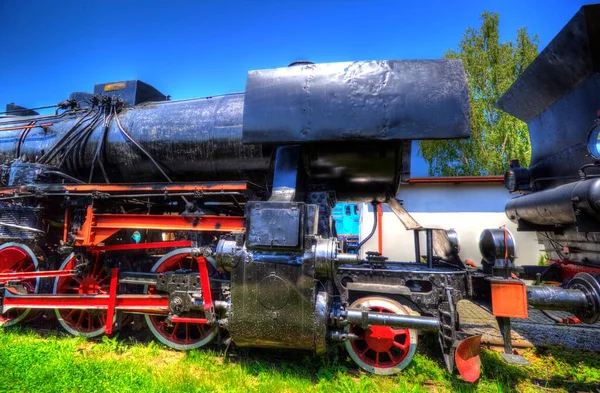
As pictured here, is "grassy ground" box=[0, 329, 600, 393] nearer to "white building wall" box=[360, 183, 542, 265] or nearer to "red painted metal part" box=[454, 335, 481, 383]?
"red painted metal part" box=[454, 335, 481, 383]

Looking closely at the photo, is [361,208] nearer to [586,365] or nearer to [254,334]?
[586,365]

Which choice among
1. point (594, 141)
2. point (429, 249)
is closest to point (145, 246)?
point (429, 249)

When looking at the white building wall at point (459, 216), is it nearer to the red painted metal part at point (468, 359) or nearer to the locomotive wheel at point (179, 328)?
the locomotive wheel at point (179, 328)

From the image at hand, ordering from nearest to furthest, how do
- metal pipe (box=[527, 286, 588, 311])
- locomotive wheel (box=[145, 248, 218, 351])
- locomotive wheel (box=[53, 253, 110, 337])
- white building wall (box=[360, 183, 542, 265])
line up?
1. metal pipe (box=[527, 286, 588, 311])
2. locomotive wheel (box=[145, 248, 218, 351])
3. locomotive wheel (box=[53, 253, 110, 337])
4. white building wall (box=[360, 183, 542, 265])

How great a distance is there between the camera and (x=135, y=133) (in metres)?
3.63

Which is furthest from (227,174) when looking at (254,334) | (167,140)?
(254,334)

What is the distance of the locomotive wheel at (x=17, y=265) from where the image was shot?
152 inches

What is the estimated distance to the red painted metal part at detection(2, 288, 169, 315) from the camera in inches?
128

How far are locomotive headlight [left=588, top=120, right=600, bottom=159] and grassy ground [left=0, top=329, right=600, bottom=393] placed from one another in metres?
2.05

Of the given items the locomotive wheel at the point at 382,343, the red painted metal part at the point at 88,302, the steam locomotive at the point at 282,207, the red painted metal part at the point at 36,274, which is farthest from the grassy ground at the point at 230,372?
the red painted metal part at the point at 36,274

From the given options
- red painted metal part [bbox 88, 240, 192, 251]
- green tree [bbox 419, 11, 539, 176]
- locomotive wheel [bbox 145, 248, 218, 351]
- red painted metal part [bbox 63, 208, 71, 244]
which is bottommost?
locomotive wheel [bbox 145, 248, 218, 351]

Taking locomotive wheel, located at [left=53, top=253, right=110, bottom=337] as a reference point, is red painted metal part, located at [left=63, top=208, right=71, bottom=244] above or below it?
above

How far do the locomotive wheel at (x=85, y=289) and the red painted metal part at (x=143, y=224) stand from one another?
488mm

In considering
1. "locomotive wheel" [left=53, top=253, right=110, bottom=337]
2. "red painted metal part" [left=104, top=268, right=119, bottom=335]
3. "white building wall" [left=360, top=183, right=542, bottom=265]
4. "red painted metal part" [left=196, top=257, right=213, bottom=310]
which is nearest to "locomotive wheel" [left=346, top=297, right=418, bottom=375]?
"red painted metal part" [left=196, top=257, right=213, bottom=310]
